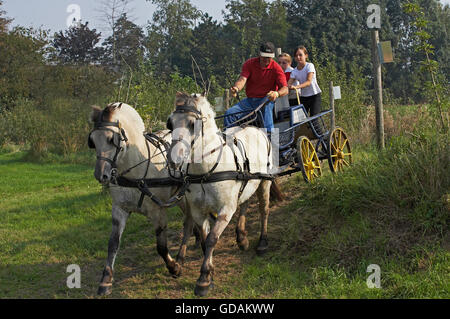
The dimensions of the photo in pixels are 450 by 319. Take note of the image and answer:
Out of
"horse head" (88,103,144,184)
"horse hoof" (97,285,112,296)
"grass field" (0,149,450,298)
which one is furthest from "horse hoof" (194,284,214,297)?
"horse head" (88,103,144,184)

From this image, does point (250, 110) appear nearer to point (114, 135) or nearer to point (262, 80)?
point (262, 80)

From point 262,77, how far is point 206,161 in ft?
7.35

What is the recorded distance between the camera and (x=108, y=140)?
4301 mm

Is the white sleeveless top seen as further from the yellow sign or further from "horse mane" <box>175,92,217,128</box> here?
"horse mane" <box>175,92,217,128</box>

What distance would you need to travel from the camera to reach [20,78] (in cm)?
2159

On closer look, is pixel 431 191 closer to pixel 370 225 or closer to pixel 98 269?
pixel 370 225

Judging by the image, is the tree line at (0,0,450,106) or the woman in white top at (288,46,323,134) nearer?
the woman in white top at (288,46,323,134)

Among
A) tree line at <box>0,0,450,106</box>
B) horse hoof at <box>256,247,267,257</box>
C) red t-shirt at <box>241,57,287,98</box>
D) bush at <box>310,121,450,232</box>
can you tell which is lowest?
horse hoof at <box>256,247,267,257</box>

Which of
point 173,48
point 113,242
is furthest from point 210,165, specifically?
point 173,48

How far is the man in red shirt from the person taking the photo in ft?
19.8

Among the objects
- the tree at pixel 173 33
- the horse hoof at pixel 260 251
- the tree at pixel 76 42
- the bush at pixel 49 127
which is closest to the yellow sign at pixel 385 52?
the horse hoof at pixel 260 251

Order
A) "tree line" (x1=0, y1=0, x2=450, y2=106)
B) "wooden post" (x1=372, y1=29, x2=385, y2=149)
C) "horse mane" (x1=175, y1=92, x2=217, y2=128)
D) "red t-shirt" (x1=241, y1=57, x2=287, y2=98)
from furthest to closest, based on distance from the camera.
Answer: "tree line" (x1=0, y1=0, x2=450, y2=106)
"wooden post" (x1=372, y1=29, x2=385, y2=149)
"red t-shirt" (x1=241, y1=57, x2=287, y2=98)
"horse mane" (x1=175, y1=92, x2=217, y2=128)

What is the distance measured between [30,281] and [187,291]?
2021 mm

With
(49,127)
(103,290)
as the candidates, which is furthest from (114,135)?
(49,127)
